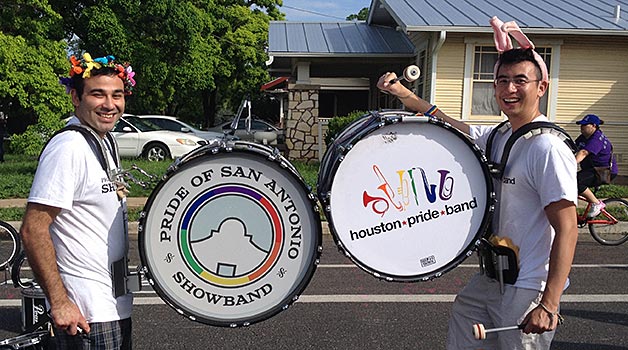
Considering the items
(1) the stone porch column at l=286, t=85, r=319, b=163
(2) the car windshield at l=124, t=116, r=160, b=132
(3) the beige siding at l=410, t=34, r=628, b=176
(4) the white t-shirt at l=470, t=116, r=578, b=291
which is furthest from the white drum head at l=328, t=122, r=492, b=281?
(2) the car windshield at l=124, t=116, r=160, b=132

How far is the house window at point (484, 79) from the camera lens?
42.6ft

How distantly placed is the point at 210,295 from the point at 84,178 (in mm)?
664

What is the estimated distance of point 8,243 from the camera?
650cm

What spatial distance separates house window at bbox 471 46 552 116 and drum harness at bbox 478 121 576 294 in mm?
10988

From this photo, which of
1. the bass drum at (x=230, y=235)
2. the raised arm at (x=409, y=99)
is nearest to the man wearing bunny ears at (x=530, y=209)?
the raised arm at (x=409, y=99)

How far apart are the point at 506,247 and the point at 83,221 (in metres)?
1.70

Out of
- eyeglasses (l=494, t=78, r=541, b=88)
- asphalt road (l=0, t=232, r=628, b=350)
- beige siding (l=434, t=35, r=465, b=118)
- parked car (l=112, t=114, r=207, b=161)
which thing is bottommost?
asphalt road (l=0, t=232, r=628, b=350)

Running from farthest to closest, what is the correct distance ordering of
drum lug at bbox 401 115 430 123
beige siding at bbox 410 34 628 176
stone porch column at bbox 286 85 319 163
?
stone porch column at bbox 286 85 319 163 → beige siding at bbox 410 34 628 176 → drum lug at bbox 401 115 430 123

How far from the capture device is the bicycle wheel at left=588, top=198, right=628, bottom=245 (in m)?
7.68

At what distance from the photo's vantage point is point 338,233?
7.66 feet

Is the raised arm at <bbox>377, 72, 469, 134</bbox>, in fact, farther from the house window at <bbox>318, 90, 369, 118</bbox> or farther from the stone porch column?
the house window at <bbox>318, 90, 369, 118</bbox>

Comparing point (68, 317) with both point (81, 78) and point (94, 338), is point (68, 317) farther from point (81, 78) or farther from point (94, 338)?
point (81, 78)

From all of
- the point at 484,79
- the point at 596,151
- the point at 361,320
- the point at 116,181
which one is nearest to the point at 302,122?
the point at 484,79

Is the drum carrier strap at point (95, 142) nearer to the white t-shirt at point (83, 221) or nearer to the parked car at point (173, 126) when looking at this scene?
the white t-shirt at point (83, 221)
